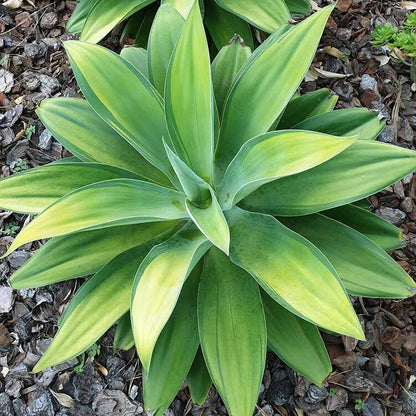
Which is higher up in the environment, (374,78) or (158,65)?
(158,65)

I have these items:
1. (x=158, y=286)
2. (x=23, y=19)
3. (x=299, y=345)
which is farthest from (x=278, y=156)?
(x=23, y=19)

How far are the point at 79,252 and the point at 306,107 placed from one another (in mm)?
639

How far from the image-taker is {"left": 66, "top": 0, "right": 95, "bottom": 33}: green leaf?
1.74 m

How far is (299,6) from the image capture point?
5.72ft

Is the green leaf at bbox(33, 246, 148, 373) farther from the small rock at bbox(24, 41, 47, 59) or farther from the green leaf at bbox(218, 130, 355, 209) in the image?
the small rock at bbox(24, 41, 47, 59)

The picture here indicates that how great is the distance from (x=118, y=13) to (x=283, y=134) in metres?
0.95

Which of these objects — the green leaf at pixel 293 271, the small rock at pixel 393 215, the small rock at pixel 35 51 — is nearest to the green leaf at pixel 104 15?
the small rock at pixel 35 51

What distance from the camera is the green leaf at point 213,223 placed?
3.11 ft

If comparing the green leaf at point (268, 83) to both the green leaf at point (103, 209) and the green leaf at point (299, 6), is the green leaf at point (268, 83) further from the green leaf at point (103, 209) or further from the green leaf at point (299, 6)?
the green leaf at point (299, 6)

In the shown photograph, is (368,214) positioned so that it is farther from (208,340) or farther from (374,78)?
(374,78)

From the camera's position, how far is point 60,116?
4.15ft

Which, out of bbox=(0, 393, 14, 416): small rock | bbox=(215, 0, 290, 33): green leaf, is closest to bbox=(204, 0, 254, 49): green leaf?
bbox=(215, 0, 290, 33): green leaf

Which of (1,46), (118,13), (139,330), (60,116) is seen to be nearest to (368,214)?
(139,330)

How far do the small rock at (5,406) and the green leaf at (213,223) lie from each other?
91 cm
